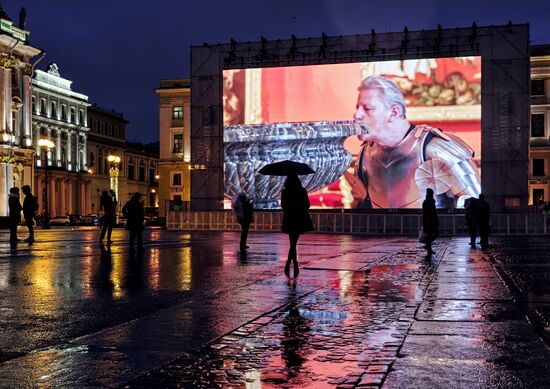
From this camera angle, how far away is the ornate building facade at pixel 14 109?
2061 inches

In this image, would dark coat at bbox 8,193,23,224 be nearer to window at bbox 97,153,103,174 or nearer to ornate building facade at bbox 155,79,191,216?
ornate building facade at bbox 155,79,191,216

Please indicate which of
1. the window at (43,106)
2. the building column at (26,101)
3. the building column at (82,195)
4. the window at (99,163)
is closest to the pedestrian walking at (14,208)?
the building column at (26,101)

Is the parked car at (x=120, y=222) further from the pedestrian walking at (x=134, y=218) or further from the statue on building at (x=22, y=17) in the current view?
the pedestrian walking at (x=134, y=218)

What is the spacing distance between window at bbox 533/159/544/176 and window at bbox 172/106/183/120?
32.5 meters

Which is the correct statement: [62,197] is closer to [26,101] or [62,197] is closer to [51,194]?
[51,194]

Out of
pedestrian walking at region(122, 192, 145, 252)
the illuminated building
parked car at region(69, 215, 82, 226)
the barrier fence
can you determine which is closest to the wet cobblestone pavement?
pedestrian walking at region(122, 192, 145, 252)

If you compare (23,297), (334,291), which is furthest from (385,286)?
(23,297)

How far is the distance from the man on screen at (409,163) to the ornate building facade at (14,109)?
89.5ft

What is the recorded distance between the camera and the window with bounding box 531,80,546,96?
2484 inches

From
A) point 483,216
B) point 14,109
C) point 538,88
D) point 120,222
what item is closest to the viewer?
point 483,216

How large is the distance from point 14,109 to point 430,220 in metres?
43.7

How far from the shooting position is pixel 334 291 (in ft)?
29.9

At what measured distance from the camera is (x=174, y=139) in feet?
236

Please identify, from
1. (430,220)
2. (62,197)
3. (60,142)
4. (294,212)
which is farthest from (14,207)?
(60,142)
